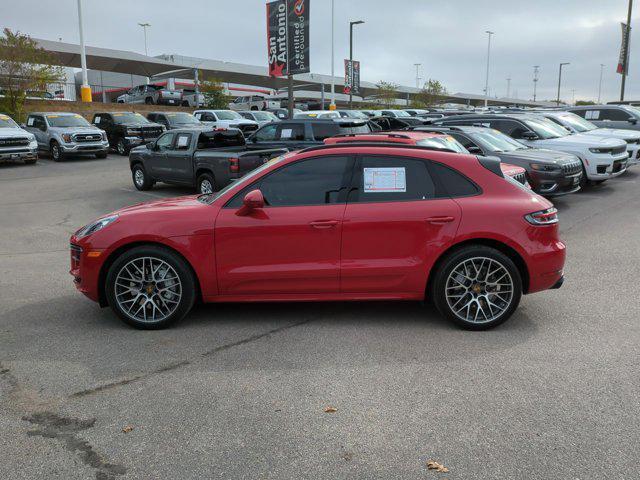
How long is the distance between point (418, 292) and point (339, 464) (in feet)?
7.40

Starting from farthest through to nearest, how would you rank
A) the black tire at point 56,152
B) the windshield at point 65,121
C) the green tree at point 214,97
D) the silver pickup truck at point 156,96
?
the green tree at point 214,97 → the silver pickup truck at point 156,96 → the windshield at point 65,121 → the black tire at point 56,152

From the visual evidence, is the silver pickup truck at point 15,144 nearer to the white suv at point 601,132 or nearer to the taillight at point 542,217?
the white suv at point 601,132

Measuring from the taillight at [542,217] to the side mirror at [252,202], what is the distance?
2282 mm

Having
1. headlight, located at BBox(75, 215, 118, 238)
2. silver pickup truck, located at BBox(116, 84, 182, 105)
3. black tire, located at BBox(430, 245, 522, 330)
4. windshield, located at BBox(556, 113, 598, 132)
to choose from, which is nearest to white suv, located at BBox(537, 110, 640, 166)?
windshield, located at BBox(556, 113, 598, 132)

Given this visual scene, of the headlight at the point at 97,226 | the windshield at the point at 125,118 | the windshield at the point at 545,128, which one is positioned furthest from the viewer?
the windshield at the point at 125,118

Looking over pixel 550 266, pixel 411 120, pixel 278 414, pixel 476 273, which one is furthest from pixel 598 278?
pixel 411 120

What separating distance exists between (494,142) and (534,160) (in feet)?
3.91

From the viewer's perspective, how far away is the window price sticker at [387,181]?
5.14 m

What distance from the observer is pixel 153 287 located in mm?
5211

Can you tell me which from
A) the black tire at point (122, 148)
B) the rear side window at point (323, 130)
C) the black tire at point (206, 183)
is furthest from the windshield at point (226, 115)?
the black tire at point (206, 183)

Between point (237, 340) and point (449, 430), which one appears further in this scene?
point (237, 340)

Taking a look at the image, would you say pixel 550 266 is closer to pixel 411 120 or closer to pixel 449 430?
pixel 449 430

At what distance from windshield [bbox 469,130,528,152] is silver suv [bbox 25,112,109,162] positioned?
16073mm

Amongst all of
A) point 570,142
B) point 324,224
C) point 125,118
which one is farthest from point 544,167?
point 125,118
